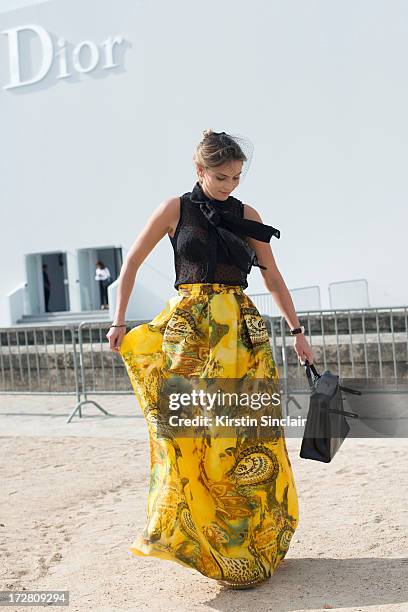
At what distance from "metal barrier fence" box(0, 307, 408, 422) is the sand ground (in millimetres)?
2331

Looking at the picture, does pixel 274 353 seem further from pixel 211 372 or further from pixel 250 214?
pixel 211 372

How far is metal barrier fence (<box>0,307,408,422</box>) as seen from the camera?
10242 millimetres

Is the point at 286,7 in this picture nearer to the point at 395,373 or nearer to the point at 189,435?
the point at 395,373

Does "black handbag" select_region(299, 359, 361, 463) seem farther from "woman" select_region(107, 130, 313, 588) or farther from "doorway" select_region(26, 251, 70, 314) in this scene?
"doorway" select_region(26, 251, 70, 314)

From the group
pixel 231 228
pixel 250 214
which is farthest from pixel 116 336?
pixel 250 214

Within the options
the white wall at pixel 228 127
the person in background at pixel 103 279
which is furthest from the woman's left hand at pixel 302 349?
the person in background at pixel 103 279

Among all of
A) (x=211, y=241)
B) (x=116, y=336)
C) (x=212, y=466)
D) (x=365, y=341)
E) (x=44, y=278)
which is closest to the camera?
(x=212, y=466)

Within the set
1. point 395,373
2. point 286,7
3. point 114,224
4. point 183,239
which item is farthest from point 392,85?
point 183,239

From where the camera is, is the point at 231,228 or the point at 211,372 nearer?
the point at 211,372

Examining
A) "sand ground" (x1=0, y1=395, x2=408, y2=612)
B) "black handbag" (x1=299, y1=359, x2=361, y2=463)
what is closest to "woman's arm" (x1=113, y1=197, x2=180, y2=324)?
"black handbag" (x1=299, y1=359, x2=361, y2=463)

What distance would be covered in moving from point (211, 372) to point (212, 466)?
42 cm

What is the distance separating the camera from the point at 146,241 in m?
4.04

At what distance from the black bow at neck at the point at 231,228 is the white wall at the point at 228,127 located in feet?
47.3

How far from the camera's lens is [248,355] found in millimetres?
3936
